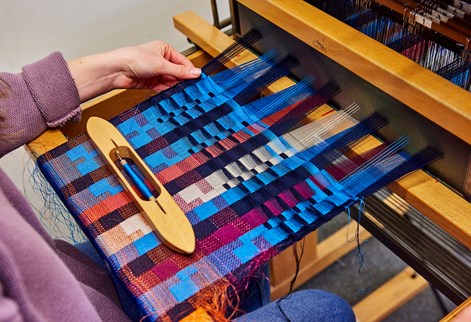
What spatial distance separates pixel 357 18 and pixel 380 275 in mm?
1061

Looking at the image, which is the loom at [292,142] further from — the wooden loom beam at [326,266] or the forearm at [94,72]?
the wooden loom beam at [326,266]

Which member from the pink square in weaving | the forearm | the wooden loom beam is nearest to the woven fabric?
the pink square in weaving

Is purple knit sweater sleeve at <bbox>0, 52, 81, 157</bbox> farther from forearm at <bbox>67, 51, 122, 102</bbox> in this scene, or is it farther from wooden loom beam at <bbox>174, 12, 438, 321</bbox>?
wooden loom beam at <bbox>174, 12, 438, 321</bbox>

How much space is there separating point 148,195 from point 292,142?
0.26 meters

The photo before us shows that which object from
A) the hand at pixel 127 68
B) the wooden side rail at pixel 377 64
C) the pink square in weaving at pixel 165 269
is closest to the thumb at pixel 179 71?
the hand at pixel 127 68

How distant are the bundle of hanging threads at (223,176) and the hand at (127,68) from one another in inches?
2.2

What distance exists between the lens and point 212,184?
94 cm

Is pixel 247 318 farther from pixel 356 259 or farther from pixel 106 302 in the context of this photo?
pixel 356 259

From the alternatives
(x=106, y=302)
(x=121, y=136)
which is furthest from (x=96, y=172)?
(x=106, y=302)

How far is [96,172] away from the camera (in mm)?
994

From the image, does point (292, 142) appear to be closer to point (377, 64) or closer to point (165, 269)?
point (377, 64)

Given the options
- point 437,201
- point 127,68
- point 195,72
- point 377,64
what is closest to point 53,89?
point 127,68

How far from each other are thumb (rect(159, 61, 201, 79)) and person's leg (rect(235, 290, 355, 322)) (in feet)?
1.53

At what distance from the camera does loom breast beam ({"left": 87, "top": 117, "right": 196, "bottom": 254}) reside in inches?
33.4
